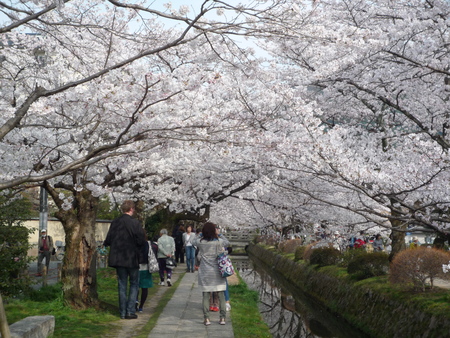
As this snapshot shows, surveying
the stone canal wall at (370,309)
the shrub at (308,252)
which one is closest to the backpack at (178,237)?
the shrub at (308,252)

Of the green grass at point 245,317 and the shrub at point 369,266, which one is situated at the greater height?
the shrub at point 369,266

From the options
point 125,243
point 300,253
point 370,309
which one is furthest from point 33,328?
point 300,253

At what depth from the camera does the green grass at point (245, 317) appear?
27.5ft

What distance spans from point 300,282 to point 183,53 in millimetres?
10089

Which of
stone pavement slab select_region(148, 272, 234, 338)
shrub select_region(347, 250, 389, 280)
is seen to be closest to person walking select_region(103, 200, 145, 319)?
stone pavement slab select_region(148, 272, 234, 338)

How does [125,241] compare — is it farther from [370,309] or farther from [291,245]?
[291,245]

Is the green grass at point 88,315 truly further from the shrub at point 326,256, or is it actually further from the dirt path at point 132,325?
the shrub at point 326,256

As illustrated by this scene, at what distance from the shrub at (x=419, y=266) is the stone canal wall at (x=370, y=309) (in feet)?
1.83

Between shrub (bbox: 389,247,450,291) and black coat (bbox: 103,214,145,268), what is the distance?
546 centimetres

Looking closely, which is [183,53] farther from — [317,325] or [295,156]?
[317,325]

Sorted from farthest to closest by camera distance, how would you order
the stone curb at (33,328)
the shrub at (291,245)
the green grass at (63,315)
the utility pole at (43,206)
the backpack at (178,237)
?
the shrub at (291,245) → the backpack at (178,237) → the utility pole at (43,206) → the green grass at (63,315) → the stone curb at (33,328)

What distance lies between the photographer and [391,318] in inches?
407

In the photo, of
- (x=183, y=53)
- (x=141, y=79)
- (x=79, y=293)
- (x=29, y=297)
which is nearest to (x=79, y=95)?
(x=141, y=79)

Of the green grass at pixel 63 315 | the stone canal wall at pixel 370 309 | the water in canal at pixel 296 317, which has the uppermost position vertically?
the green grass at pixel 63 315
